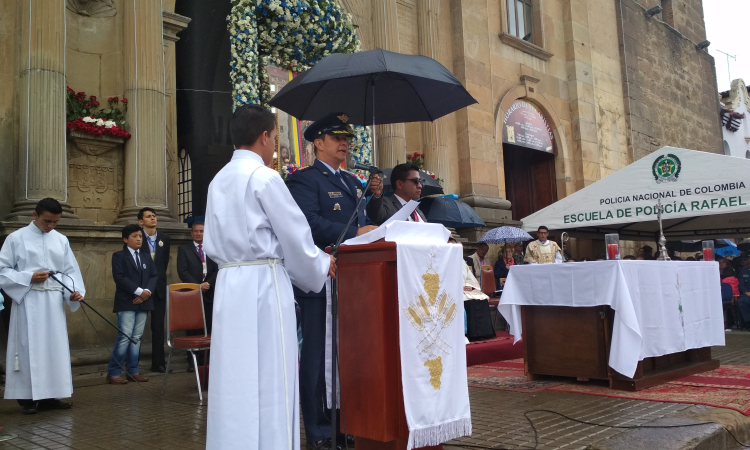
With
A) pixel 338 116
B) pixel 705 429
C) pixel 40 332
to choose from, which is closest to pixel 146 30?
pixel 40 332

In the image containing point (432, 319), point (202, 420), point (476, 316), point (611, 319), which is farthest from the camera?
point (476, 316)

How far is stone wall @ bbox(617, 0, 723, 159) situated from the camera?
1923cm

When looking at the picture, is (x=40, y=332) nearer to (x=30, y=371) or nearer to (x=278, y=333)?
(x=30, y=371)

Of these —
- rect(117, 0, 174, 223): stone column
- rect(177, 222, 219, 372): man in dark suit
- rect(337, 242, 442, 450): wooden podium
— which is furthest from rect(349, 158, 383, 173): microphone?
rect(117, 0, 174, 223): stone column

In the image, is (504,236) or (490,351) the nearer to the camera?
(490,351)

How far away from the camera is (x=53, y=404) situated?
595cm

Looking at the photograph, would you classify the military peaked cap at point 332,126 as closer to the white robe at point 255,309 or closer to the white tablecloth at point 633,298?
the white robe at point 255,309

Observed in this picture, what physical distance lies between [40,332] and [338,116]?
3.81 meters

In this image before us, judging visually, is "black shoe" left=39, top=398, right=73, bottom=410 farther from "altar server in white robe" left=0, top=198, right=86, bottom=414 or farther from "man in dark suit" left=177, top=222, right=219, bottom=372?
"man in dark suit" left=177, top=222, right=219, bottom=372

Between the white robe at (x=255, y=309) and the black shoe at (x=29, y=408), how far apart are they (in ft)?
11.6

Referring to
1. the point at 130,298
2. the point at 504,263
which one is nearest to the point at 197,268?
the point at 130,298

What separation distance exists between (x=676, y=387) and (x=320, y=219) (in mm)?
3899

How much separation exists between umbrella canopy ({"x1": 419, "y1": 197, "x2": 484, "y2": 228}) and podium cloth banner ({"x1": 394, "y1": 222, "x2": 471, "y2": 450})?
274 inches

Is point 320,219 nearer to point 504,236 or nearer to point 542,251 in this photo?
point 542,251
